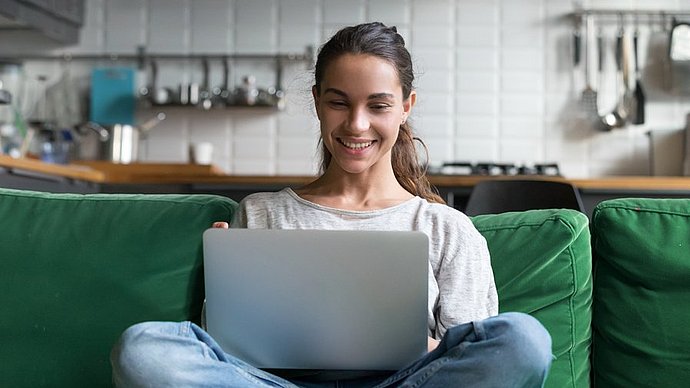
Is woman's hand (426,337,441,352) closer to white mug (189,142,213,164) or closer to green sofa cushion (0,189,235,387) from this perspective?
green sofa cushion (0,189,235,387)

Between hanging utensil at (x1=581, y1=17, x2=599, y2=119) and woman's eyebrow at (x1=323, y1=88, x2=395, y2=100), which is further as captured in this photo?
hanging utensil at (x1=581, y1=17, x2=599, y2=119)

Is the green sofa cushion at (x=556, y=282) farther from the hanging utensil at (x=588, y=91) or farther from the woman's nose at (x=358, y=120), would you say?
the hanging utensil at (x=588, y=91)

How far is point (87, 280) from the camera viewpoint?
1681mm

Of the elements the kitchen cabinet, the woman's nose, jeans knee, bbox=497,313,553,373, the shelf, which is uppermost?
the shelf

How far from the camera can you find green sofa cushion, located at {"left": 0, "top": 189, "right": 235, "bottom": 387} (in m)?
1.65

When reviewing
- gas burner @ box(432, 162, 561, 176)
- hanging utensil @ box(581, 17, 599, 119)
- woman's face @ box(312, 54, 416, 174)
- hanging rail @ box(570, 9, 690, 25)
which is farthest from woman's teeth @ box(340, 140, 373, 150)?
hanging rail @ box(570, 9, 690, 25)

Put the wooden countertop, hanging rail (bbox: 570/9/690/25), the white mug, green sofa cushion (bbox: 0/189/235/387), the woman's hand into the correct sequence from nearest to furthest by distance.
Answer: the woman's hand, green sofa cushion (bbox: 0/189/235/387), the wooden countertop, the white mug, hanging rail (bbox: 570/9/690/25)

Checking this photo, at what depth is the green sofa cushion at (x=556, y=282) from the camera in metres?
1.67

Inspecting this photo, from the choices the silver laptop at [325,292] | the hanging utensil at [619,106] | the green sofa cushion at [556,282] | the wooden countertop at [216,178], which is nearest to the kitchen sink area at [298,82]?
the hanging utensil at [619,106]

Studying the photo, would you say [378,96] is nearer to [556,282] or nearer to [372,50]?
[372,50]

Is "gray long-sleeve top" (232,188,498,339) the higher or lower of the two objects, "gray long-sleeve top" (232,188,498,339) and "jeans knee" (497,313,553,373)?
the higher

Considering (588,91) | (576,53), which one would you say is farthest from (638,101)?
(576,53)

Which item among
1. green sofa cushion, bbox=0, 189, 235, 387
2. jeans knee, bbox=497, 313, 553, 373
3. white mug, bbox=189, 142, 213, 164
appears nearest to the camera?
jeans knee, bbox=497, 313, 553, 373

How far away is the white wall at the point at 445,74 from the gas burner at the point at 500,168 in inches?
8.6
